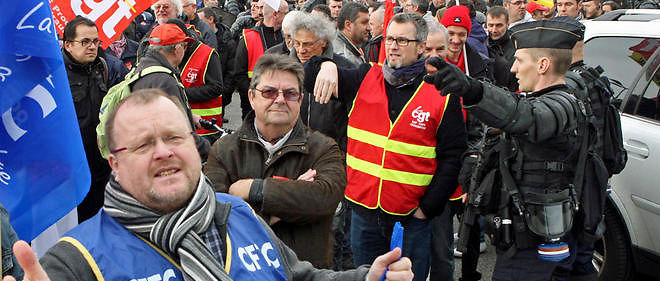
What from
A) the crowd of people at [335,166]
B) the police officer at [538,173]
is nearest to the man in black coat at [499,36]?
the crowd of people at [335,166]

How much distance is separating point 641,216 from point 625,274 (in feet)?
1.56

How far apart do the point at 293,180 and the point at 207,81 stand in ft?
11.7

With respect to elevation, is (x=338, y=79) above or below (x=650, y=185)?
above

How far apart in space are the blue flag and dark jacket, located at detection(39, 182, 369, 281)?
2.75 feet

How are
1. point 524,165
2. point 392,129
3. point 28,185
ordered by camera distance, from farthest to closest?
point 392,129 → point 524,165 → point 28,185

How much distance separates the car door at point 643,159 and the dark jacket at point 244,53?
4028 millimetres

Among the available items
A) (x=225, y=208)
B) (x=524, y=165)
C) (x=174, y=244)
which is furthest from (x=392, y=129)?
(x=174, y=244)

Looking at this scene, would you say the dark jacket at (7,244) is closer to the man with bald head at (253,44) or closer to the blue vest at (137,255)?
the blue vest at (137,255)

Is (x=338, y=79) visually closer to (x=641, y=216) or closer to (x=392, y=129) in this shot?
(x=392, y=129)

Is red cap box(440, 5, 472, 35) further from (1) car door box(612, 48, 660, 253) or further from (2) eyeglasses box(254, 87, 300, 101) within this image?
(2) eyeglasses box(254, 87, 300, 101)

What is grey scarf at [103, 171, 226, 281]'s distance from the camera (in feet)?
5.89

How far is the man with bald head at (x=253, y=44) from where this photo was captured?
7.12m

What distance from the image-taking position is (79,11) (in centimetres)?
451

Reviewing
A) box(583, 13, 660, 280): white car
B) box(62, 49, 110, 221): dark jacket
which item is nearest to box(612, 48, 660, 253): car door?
box(583, 13, 660, 280): white car
